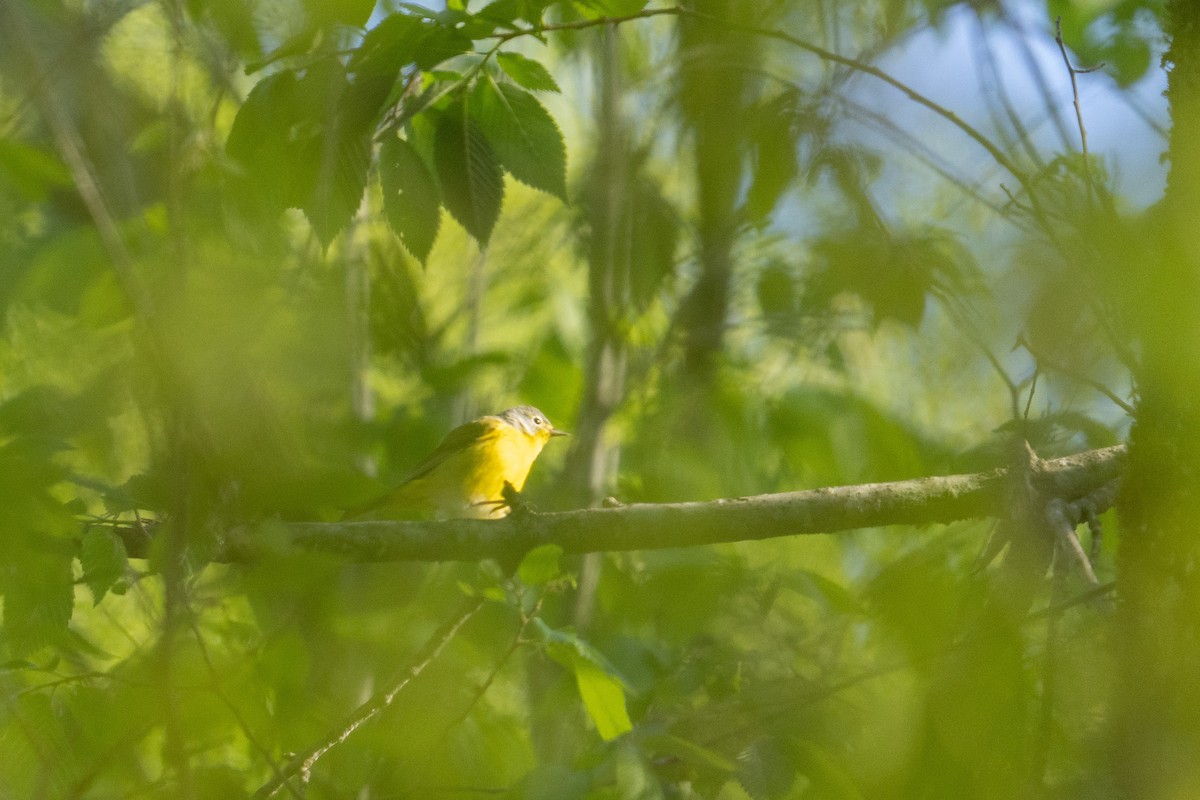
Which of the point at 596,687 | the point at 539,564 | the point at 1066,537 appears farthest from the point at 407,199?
the point at 1066,537

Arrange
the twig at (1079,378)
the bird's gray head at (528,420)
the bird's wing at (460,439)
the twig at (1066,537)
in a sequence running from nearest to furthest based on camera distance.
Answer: the twig at (1079,378), the twig at (1066,537), the bird's wing at (460,439), the bird's gray head at (528,420)

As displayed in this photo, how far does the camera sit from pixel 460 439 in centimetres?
511

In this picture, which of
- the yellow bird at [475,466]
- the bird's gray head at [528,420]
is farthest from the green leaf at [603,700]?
the bird's gray head at [528,420]

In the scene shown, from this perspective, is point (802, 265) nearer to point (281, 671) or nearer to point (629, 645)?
point (629, 645)

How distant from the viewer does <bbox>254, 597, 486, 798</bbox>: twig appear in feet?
7.32

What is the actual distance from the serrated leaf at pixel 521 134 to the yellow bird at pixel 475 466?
2.75 m

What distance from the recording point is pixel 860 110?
101 inches

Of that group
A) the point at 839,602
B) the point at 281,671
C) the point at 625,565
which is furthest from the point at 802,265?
the point at 281,671

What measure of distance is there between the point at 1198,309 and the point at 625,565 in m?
3.01

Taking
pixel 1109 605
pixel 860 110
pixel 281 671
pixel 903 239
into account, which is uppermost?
pixel 860 110

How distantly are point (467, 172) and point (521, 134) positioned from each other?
0.48 feet

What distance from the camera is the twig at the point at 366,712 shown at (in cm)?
223

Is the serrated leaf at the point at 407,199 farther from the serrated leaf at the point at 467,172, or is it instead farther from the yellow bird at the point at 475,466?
the yellow bird at the point at 475,466

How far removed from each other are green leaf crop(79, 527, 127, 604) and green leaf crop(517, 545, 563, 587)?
809 millimetres
